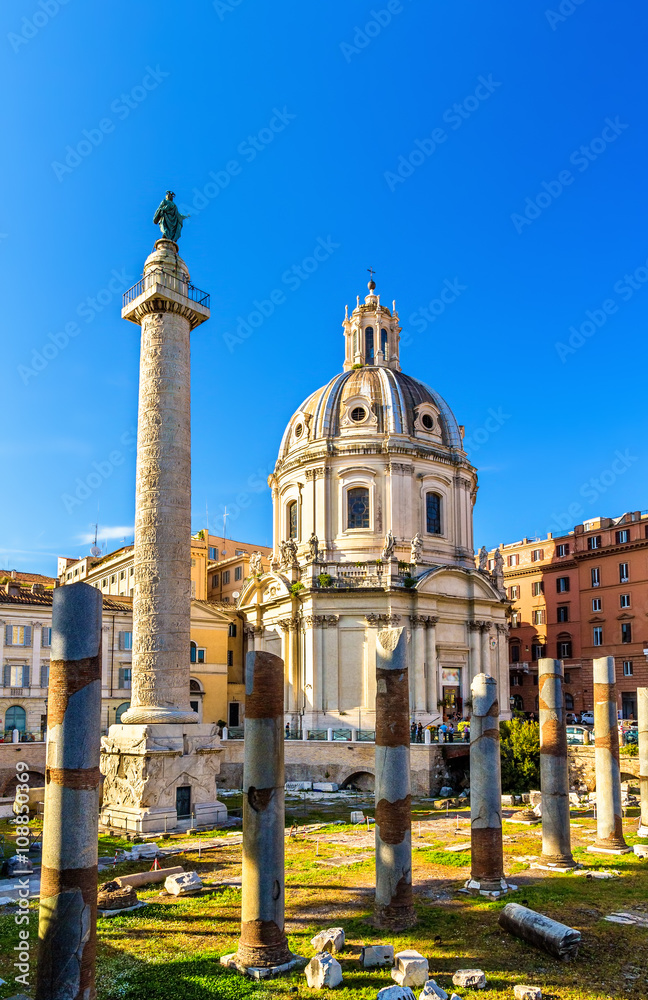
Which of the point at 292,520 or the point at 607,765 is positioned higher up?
the point at 292,520

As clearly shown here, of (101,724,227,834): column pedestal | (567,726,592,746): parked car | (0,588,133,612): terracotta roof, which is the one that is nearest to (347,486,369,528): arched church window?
(0,588,133,612): terracotta roof

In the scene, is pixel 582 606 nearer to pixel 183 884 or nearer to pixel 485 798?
pixel 485 798

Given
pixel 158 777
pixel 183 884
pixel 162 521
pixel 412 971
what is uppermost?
pixel 162 521

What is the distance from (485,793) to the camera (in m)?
16.6

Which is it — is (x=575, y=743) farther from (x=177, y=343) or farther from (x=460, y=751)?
(x=177, y=343)

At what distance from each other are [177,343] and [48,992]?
2043 centimetres

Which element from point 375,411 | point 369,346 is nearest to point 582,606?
point 375,411

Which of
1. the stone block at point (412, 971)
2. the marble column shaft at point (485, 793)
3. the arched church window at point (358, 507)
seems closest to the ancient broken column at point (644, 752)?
the marble column shaft at point (485, 793)

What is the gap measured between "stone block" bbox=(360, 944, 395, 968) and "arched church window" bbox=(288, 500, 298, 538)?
36565 millimetres

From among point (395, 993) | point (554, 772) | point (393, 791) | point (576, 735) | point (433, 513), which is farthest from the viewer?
point (433, 513)

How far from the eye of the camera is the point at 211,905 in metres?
15.2

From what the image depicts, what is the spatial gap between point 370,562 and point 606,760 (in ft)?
73.6

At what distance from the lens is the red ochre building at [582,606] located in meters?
51.6

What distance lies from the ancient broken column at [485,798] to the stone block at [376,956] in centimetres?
470
